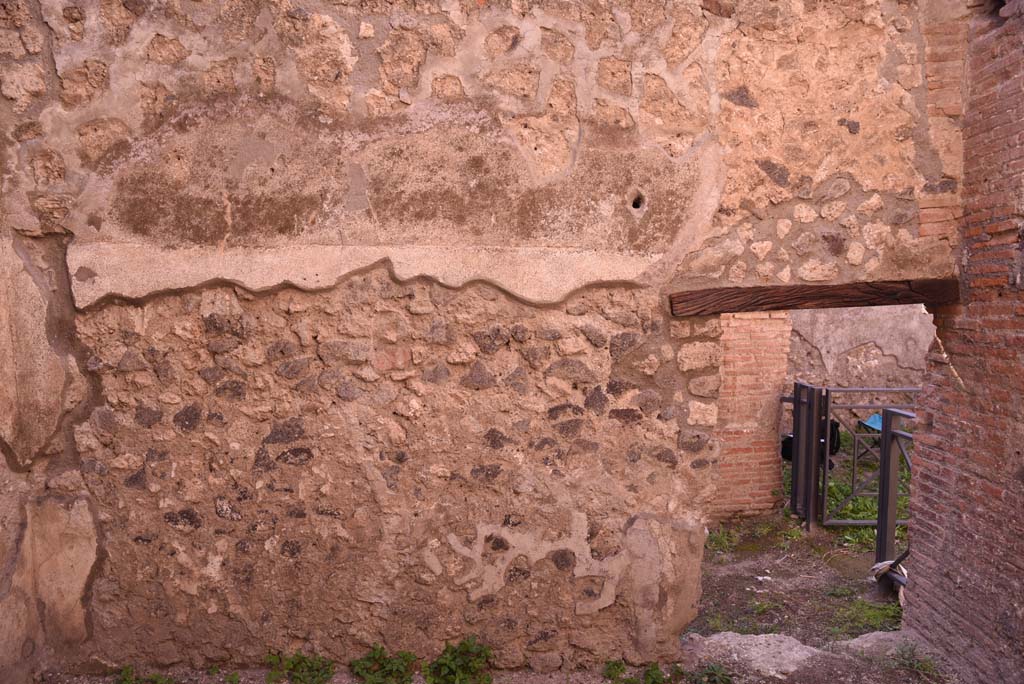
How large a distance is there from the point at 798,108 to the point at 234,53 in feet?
7.60

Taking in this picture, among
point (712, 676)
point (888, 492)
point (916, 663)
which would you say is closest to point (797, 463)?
point (888, 492)

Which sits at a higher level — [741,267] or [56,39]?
[56,39]

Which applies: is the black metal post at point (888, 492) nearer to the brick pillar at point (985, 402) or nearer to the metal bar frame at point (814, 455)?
the metal bar frame at point (814, 455)

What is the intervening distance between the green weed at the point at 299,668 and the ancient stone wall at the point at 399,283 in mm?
79

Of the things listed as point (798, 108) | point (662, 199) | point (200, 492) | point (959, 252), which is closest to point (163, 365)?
point (200, 492)

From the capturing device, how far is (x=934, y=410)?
4031 millimetres

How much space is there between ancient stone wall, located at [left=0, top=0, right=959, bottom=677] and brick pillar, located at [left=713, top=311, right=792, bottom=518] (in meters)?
3.85

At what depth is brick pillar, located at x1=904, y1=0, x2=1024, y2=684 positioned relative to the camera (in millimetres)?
3213

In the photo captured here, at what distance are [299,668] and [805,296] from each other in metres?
2.64

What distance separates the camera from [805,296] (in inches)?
132

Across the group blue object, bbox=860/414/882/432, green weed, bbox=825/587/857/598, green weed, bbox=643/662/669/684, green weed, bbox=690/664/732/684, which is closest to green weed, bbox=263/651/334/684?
green weed, bbox=643/662/669/684

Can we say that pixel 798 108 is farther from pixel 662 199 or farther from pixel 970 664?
pixel 970 664

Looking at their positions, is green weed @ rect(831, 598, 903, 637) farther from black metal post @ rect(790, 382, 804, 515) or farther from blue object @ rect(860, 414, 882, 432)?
blue object @ rect(860, 414, 882, 432)

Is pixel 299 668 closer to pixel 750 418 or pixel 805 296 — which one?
pixel 805 296
